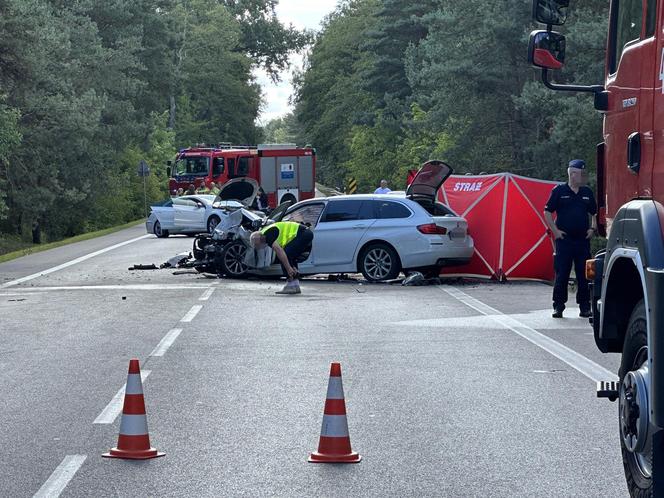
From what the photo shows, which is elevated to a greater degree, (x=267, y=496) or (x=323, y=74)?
(x=323, y=74)

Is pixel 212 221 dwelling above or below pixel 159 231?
above

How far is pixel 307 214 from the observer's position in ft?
82.0

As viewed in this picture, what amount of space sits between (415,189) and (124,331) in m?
9.85

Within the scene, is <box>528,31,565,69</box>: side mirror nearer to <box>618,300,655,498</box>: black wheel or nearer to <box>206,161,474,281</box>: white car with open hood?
<box>618,300,655,498</box>: black wheel

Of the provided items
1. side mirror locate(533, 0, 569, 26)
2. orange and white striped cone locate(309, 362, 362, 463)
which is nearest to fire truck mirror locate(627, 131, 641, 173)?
side mirror locate(533, 0, 569, 26)

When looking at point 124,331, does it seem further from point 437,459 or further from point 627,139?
point 627,139

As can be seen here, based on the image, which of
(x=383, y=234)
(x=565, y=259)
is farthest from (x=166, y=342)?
(x=383, y=234)

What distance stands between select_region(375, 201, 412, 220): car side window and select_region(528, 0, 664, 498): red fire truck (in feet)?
53.3

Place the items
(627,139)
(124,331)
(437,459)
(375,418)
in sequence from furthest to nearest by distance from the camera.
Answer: (124,331) < (375,418) < (437,459) < (627,139)

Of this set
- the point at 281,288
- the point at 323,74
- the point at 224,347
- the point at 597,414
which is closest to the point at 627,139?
the point at 597,414

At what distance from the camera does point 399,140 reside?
8431 cm

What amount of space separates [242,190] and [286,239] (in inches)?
188

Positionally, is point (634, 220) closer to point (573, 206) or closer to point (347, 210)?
point (573, 206)

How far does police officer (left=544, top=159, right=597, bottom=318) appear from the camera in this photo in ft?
55.7
